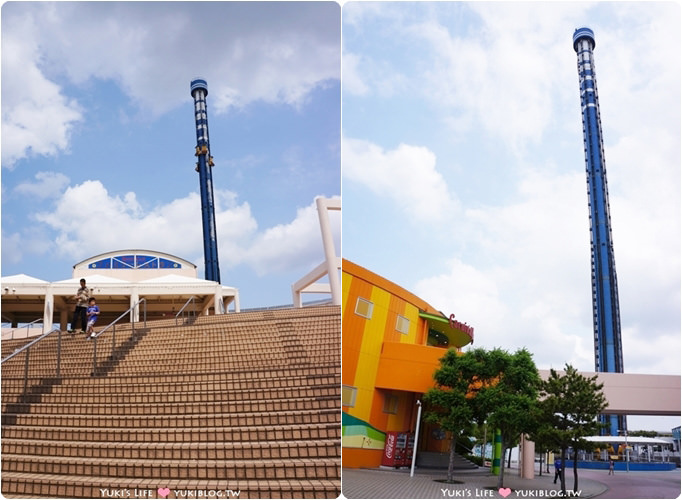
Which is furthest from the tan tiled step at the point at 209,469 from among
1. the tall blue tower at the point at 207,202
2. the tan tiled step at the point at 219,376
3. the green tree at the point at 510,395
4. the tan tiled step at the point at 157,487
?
the tall blue tower at the point at 207,202

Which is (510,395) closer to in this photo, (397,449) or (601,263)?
(397,449)

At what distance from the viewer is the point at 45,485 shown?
5008mm

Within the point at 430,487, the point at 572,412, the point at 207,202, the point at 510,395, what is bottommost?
the point at 430,487

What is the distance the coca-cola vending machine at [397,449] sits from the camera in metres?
14.6

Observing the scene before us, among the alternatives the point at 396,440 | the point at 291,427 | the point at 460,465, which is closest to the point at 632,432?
the point at 460,465

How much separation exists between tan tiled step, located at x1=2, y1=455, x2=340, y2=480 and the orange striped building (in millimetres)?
8538

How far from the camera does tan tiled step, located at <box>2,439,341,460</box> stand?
211 inches

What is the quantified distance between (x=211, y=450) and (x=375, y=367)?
958 centimetres

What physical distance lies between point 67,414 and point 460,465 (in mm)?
13244

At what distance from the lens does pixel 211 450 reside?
539 centimetres

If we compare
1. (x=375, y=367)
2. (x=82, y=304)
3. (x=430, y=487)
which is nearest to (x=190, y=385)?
(x=82, y=304)

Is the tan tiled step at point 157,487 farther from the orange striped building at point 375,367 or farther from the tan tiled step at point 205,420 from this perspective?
the orange striped building at point 375,367

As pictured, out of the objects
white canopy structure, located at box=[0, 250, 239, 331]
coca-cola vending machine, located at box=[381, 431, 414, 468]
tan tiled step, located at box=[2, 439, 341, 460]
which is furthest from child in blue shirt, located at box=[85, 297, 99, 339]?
coca-cola vending machine, located at box=[381, 431, 414, 468]

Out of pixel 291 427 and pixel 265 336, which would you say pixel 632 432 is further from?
pixel 291 427
